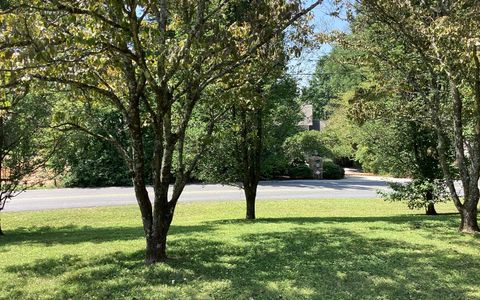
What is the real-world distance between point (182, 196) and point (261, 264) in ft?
43.6

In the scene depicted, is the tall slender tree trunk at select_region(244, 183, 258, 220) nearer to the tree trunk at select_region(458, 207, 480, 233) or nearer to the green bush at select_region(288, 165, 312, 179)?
the tree trunk at select_region(458, 207, 480, 233)

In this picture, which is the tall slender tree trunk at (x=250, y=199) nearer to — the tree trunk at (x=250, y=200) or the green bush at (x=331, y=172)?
the tree trunk at (x=250, y=200)

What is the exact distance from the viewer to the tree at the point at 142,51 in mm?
4469

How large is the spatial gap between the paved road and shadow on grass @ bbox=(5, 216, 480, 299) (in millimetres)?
10891

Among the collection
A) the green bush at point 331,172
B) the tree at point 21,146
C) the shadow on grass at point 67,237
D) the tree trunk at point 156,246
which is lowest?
the shadow on grass at point 67,237

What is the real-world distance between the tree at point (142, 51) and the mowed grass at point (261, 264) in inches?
33.1

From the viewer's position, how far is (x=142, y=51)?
5.00 meters

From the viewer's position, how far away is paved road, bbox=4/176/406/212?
17.4m

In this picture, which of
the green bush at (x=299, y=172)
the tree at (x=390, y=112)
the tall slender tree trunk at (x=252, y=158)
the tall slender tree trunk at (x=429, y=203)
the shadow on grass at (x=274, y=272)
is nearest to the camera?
the shadow on grass at (x=274, y=272)

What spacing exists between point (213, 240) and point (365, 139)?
7496 mm

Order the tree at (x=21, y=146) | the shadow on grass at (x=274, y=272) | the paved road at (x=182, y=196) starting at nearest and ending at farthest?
the shadow on grass at (x=274, y=272) < the tree at (x=21, y=146) < the paved road at (x=182, y=196)

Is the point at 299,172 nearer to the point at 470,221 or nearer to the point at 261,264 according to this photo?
the point at 470,221

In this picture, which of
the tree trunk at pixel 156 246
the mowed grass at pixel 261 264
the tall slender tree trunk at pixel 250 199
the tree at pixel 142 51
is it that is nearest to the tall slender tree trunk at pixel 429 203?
the mowed grass at pixel 261 264

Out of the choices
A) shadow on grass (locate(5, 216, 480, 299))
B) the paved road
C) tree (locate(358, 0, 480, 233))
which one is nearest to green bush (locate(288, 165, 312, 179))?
the paved road
